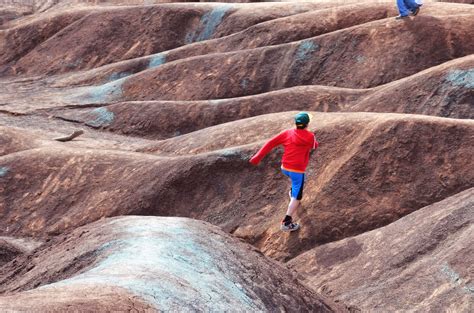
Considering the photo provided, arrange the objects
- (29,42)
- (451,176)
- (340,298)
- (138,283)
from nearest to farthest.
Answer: (138,283)
(340,298)
(451,176)
(29,42)

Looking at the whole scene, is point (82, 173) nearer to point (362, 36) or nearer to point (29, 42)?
point (362, 36)

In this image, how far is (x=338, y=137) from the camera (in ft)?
66.2

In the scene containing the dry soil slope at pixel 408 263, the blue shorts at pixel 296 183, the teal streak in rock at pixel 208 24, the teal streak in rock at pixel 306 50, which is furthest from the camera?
the teal streak in rock at pixel 208 24

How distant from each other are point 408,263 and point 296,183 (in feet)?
11.5

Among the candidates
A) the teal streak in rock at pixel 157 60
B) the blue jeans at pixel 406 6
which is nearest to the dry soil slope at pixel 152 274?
the blue jeans at pixel 406 6

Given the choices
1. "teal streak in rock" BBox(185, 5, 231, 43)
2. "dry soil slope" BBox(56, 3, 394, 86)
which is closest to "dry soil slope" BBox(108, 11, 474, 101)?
"dry soil slope" BBox(56, 3, 394, 86)

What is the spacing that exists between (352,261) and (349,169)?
3.45 metres

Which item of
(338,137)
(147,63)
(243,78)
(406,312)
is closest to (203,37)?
(147,63)

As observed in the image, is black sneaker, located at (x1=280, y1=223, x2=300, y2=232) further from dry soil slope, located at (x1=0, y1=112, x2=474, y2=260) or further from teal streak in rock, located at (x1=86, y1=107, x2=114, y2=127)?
teal streak in rock, located at (x1=86, y1=107, x2=114, y2=127)

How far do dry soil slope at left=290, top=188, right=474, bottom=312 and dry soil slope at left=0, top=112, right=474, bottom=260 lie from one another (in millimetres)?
1200

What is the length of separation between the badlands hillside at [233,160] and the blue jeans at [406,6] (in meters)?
0.29

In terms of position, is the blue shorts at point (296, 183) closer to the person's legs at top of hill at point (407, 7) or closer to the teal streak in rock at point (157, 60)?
the person's legs at top of hill at point (407, 7)

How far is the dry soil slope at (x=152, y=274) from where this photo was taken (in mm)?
8648

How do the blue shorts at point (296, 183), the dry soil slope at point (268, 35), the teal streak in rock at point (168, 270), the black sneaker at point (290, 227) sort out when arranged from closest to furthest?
the teal streak in rock at point (168, 270) < the blue shorts at point (296, 183) < the black sneaker at point (290, 227) < the dry soil slope at point (268, 35)
